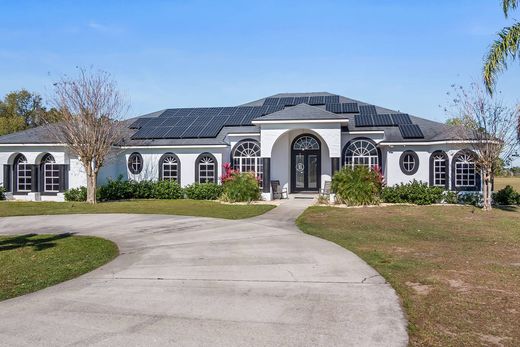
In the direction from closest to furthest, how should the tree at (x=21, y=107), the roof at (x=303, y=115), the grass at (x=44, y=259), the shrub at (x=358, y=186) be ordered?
the grass at (x=44, y=259) < the shrub at (x=358, y=186) < the roof at (x=303, y=115) < the tree at (x=21, y=107)

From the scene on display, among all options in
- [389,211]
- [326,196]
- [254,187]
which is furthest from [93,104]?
[389,211]

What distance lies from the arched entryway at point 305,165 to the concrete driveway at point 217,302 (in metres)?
14.9

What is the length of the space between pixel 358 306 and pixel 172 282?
106 inches

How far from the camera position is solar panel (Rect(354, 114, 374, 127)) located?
75.0ft

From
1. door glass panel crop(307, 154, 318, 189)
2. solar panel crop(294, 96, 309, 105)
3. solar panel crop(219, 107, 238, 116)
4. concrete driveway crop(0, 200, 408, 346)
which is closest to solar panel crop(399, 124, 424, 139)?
door glass panel crop(307, 154, 318, 189)

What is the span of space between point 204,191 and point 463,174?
42.3 ft

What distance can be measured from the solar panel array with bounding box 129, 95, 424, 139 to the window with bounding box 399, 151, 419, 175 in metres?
0.92

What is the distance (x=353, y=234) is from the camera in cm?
1085

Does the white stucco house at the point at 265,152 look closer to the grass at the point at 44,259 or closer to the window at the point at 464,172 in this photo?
the window at the point at 464,172

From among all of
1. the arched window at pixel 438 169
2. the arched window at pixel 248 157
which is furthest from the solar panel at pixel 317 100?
the arched window at pixel 438 169

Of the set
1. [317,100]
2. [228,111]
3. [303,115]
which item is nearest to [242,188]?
[303,115]

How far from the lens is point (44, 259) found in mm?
7934

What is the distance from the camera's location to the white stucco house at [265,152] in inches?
846

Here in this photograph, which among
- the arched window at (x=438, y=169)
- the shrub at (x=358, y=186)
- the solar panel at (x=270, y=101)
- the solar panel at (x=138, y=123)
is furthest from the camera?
the solar panel at (x=270, y=101)
